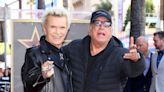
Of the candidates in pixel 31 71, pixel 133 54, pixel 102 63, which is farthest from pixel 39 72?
pixel 133 54

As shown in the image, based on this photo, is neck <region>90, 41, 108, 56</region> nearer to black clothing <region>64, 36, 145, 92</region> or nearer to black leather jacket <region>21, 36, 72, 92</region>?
black clothing <region>64, 36, 145, 92</region>

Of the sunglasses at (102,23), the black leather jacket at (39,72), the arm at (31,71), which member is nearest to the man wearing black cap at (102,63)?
the sunglasses at (102,23)

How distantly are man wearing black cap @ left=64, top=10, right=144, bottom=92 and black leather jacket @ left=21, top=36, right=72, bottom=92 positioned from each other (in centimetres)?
15

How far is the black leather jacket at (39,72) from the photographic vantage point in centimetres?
278

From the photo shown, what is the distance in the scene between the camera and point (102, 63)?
308 cm

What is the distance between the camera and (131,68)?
9.84ft

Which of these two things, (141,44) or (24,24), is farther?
(141,44)

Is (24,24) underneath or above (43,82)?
above

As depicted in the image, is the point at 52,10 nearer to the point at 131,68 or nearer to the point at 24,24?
the point at 131,68

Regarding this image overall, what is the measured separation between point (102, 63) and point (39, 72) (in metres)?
0.52

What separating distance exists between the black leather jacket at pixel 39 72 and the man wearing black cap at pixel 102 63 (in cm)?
15

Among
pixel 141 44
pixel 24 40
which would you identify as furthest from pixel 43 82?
pixel 141 44

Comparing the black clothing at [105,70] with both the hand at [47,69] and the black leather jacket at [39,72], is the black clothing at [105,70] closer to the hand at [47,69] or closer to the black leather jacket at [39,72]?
the black leather jacket at [39,72]

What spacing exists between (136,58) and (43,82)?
65 cm
